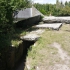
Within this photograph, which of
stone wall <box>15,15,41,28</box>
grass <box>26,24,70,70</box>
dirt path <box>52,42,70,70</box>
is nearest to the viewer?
dirt path <box>52,42,70,70</box>

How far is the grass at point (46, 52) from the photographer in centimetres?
658

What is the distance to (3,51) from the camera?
655 cm

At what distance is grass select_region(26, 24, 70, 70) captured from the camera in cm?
658

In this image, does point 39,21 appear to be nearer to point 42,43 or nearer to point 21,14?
point 21,14

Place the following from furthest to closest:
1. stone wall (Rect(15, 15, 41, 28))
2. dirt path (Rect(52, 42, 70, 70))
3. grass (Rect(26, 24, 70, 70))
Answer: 1. stone wall (Rect(15, 15, 41, 28))
2. grass (Rect(26, 24, 70, 70))
3. dirt path (Rect(52, 42, 70, 70))

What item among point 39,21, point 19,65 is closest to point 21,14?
point 39,21

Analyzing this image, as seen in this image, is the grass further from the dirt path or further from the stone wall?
the stone wall

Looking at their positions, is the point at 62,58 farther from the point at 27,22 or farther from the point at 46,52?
the point at 27,22

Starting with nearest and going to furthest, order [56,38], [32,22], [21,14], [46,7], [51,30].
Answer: [56,38] → [51,30] → [32,22] → [21,14] → [46,7]

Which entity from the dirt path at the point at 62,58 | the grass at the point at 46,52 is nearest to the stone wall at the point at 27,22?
the grass at the point at 46,52

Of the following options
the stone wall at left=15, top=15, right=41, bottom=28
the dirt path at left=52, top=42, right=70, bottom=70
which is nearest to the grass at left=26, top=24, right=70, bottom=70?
the dirt path at left=52, top=42, right=70, bottom=70

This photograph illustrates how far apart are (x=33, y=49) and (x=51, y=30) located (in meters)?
2.63

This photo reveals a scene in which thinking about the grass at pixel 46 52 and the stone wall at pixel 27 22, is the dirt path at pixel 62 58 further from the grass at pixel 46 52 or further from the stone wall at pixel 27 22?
the stone wall at pixel 27 22

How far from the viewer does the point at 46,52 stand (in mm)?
7191
